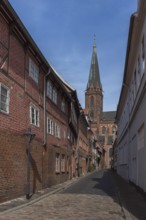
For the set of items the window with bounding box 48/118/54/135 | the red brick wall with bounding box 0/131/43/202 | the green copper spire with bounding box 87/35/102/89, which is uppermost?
the green copper spire with bounding box 87/35/102/89

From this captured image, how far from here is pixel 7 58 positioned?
52.4ft

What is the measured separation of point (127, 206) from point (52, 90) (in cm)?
1260

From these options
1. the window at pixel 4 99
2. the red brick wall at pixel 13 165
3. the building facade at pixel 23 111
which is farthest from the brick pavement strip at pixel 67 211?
the window at pixel 4 99

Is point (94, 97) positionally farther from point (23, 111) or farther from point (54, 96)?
point (23, 111)

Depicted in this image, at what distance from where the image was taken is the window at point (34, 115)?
66.2 ft

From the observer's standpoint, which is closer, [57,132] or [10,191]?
[10,191]

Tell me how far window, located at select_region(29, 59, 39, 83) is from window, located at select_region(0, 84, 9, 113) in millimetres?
4168

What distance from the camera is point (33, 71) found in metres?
20.8

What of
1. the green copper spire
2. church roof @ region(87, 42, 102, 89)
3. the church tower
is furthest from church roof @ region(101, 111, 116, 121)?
church roof @ region(87, 42, 102, 89)

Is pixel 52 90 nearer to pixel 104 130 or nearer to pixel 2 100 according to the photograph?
pixel 2 100

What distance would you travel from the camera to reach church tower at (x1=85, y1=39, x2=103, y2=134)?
147 metres

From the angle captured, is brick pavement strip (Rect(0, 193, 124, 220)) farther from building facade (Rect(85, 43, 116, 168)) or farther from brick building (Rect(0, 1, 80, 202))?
building facade (Rect(85, 43, 116, 168))

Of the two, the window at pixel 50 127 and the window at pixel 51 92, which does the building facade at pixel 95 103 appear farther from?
the window at pixel 50 127

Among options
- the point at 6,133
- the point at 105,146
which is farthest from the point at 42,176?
the point at 105,146
